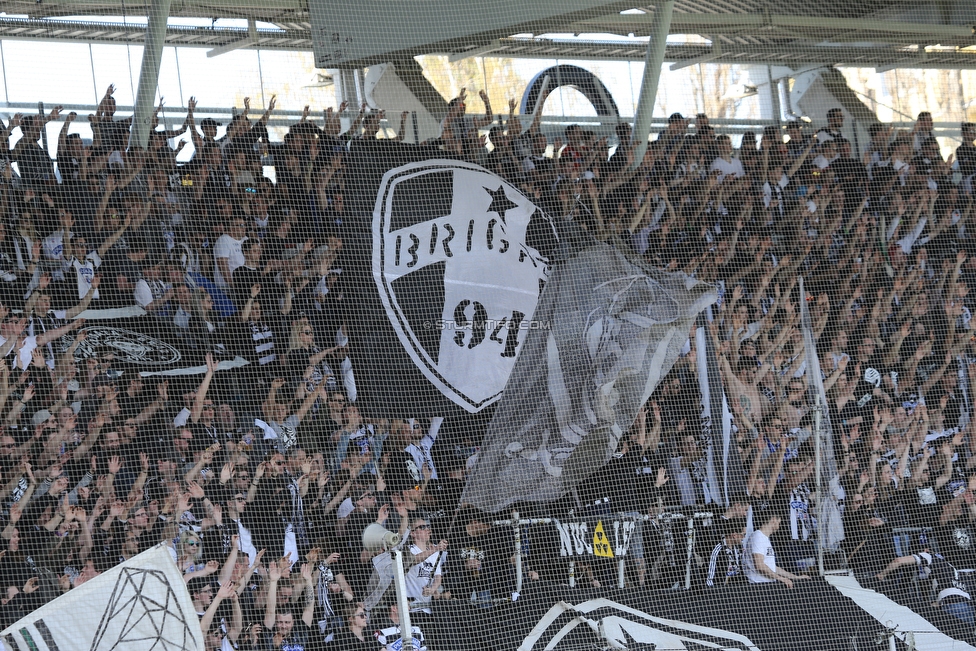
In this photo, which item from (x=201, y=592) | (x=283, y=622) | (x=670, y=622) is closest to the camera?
(x=201, y=592)

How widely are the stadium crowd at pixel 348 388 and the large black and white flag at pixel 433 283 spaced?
123 millimetres

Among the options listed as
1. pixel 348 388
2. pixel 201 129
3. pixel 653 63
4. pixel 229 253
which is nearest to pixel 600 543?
pixel 348 388

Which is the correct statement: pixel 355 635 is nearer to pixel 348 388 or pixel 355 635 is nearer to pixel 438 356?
pixel 348 388

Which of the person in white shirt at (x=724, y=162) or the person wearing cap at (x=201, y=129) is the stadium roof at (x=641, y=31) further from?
the person in white shirt at (x=724, y=162)

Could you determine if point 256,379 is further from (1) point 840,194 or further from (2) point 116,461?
(1) point 840,194

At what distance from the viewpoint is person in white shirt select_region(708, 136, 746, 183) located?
7215mm

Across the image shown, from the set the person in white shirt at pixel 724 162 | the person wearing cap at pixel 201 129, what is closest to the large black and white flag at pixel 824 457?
the person in white shirt at pixel 724 162

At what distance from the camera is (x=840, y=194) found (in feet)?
24.8

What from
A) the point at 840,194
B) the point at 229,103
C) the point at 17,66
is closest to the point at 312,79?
the point at 229,103

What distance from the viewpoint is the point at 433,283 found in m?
5.96

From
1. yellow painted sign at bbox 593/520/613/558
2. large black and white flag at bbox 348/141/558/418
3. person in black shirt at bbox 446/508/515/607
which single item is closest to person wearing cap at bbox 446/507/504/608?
person in black shirt at bbox 446/508/515/607

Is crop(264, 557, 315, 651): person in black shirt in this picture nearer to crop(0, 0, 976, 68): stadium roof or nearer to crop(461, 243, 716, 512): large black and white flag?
crop(461, 243, 716, 512): large black and white flag

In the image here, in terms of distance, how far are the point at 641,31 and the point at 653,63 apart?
726 mm

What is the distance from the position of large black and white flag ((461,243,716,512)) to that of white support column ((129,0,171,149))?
2.21 meters
